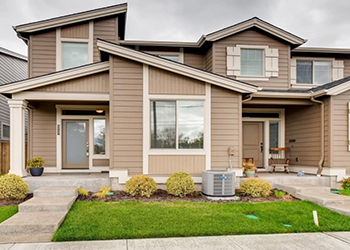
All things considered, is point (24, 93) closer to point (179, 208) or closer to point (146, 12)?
point (179, 208)

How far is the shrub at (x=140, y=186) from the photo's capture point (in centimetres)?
652

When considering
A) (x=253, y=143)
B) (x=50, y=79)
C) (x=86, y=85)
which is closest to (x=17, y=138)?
(x=50, y=79)

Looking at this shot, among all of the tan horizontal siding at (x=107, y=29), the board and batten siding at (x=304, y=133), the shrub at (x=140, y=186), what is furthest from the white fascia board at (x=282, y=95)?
the tan horizontal siding at (x=107, y=29)

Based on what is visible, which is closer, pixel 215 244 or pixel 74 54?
pixel 215 244

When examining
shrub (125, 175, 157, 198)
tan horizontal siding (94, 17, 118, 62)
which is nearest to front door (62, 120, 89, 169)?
tan horizontal siding (94, 17, 118, 62)

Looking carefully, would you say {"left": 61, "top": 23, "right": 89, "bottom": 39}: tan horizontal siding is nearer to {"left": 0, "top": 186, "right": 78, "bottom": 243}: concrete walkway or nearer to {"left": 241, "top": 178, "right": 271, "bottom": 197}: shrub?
{"left": 0, "top": 186, "right": 78, "bottom": 243}: concrete walkway

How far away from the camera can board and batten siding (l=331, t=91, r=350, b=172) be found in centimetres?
798

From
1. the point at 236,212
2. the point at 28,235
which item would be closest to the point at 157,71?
the point at 236,212

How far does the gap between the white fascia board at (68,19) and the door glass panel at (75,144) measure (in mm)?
3362

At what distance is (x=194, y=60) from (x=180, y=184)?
214 inches

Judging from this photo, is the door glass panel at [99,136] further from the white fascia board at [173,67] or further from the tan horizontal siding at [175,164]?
the white fascia board at [173,67]

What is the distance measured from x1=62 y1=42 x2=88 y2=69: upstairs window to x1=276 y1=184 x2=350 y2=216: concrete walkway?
7639mm

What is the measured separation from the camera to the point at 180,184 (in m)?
6.58

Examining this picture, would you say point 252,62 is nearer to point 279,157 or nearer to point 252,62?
point 252,62
